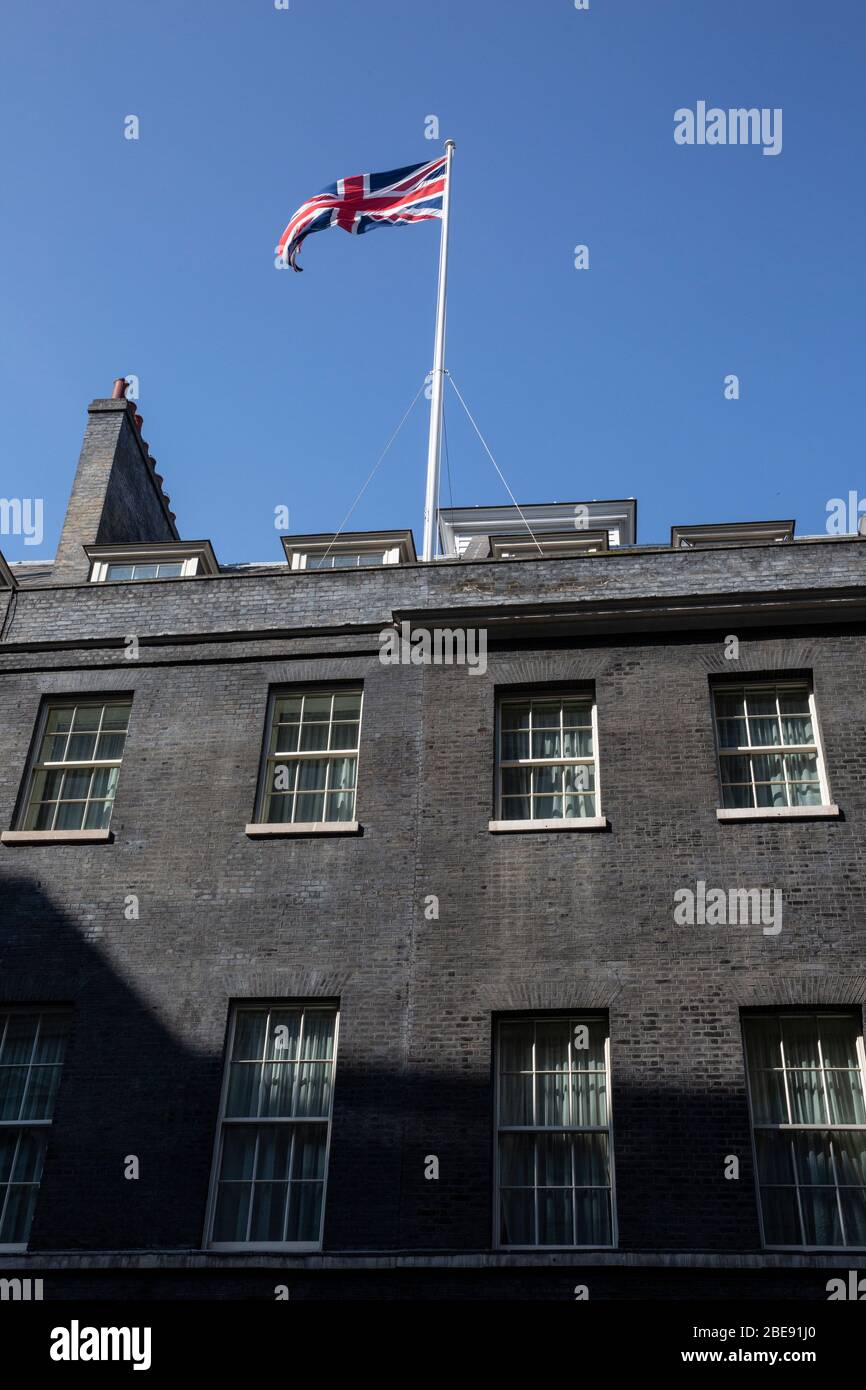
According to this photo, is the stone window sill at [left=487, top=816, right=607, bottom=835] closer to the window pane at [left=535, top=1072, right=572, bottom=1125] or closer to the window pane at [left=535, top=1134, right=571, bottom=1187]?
the window pane at [left=535, top=1072, right=572, bottom=1125]

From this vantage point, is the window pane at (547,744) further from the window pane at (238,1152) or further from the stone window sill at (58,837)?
the window pane at (238,1152)

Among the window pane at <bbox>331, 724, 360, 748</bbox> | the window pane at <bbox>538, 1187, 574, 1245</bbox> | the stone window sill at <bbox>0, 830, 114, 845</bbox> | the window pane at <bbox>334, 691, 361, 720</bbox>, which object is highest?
the window pane at <bbox>334, 691, 361, 720</bbox>

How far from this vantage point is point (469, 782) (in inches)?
642

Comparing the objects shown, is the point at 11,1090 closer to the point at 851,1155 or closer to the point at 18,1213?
the point at 18,1213

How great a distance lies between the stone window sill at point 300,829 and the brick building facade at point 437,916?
0.05 meters

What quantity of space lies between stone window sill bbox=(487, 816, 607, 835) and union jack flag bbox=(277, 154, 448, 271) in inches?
499

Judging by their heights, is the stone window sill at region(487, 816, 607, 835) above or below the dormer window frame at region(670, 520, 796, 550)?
below

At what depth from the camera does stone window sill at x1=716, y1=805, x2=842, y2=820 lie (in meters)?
15.3

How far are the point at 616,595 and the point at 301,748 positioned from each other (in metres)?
4.65

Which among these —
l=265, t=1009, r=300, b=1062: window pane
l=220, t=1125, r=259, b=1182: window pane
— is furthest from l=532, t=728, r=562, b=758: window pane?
l=220, t=1125, r=259, b=1182: window pane

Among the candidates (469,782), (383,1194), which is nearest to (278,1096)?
(383,1194)

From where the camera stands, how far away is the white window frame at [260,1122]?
13.8 metres
